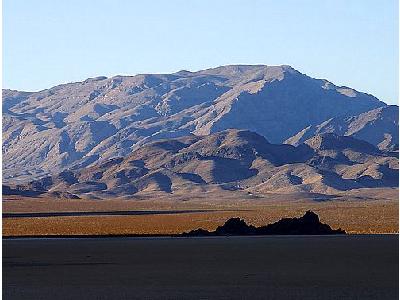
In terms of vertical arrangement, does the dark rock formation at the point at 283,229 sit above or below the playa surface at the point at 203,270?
above

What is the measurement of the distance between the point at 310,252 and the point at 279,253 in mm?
1582

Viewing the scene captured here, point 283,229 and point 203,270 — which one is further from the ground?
point 283,229

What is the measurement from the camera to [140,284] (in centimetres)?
3084

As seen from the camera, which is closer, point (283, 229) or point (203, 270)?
point (203, 270)

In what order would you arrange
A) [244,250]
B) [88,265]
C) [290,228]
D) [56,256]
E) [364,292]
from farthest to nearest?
[290,228]
[244,250]
[56,256]
[88,265]
[364,292]

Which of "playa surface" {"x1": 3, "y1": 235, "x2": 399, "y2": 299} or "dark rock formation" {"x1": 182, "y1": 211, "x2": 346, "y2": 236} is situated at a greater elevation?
"dark rock formation" {"x1": 182, "y1": 211, "x2": 346, "y2": 236}

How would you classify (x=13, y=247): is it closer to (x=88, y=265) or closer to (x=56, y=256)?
→ (x=56, y=256)

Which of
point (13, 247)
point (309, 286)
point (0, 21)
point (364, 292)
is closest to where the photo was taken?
point (0, 21)

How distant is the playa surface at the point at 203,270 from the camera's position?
27875 millimetres

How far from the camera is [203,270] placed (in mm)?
36344

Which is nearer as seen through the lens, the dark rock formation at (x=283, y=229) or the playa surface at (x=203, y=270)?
the playa surface at (x=203, y=270)

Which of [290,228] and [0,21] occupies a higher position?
[0,21]

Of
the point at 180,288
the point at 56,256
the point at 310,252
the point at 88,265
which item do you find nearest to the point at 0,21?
the point at 180,288

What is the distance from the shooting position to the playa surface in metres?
27.9
